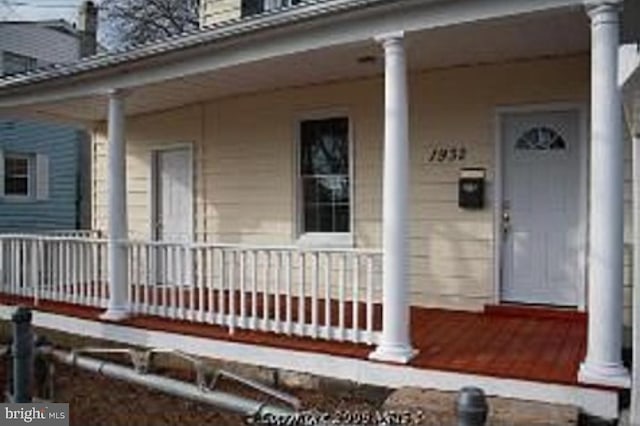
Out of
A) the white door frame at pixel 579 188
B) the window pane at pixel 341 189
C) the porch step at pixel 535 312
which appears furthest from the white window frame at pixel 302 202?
the porch step at pixel 535 312

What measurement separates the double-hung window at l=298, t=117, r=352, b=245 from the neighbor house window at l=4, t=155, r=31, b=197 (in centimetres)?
1229

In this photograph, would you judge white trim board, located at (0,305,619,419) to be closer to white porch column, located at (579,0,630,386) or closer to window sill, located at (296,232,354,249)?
white porch column, located at (579,0,630,386)

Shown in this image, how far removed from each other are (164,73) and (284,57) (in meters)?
1.64

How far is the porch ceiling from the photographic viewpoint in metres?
6.47

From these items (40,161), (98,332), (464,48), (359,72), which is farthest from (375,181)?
(40,161)

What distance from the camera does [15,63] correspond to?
2062 cm

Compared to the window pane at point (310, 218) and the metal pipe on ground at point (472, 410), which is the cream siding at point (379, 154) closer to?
the window pane at point (310, 218)

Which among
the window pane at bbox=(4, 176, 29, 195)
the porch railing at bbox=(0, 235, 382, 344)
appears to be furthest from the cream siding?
the window pane at bbox=(4, 176, 29, 195)

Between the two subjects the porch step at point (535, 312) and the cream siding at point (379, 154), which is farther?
the cream siding at point (379, 154)

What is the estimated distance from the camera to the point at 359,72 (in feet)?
28.6

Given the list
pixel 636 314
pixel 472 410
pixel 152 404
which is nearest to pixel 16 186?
pixel 152 404

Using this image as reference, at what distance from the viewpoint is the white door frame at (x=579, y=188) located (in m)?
7.69

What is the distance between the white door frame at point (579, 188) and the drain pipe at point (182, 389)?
3439mm

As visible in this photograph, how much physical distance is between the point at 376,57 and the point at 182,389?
13.0 ft
